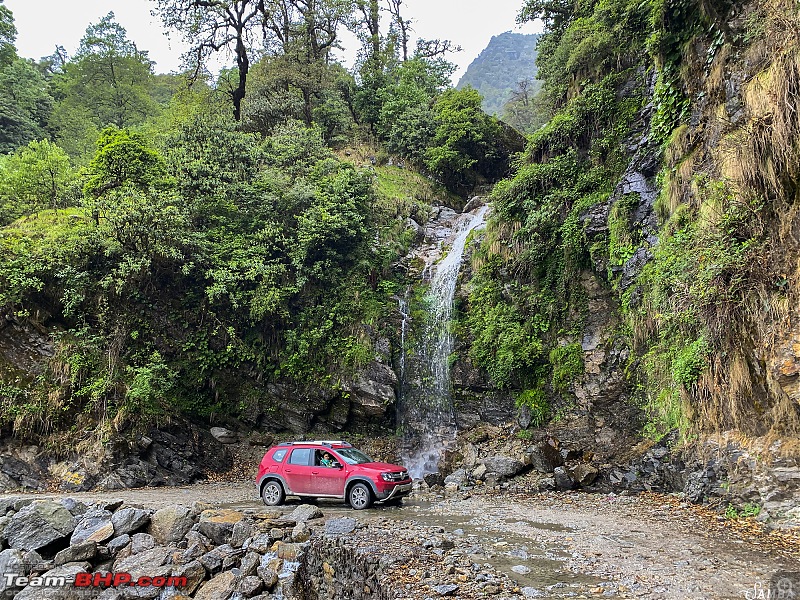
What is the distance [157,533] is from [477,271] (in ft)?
38.3

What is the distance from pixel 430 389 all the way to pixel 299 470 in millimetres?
6267

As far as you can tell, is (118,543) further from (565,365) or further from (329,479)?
(565,365)

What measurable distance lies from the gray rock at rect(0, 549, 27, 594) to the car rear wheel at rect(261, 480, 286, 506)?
13.4 ft

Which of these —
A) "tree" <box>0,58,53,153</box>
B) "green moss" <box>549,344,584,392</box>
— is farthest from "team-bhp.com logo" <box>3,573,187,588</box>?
"tree" <box>0,58,53,153</box>

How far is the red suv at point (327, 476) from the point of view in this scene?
9.23 meters

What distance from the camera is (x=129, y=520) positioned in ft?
26.3

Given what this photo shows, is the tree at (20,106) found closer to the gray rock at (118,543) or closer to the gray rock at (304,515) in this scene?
the gray rock at (118,543)

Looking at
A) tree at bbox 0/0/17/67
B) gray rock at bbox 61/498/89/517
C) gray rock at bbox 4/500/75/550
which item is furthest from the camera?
tree at bbox 0/0/17/67

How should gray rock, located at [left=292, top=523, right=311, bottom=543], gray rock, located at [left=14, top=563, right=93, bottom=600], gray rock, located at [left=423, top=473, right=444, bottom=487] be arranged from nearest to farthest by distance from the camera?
gray rock, located at [left=14, top=563, right=93, bottom=600] → gray rock, located at [left=292, top=523, right=311, bottom=543] → gray rock, located at [left=423, top=473, right=444, bottom=487]

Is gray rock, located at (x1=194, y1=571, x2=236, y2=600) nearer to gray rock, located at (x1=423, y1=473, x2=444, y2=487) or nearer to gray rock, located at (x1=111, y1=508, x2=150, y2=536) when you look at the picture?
gray rock, located at (x1=111, y1=508, x2=150, y2=536)

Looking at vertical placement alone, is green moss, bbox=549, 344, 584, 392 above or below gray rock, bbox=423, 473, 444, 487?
above

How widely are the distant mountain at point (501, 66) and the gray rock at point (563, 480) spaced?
7661 cm

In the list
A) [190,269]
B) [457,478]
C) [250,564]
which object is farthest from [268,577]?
[190,269]

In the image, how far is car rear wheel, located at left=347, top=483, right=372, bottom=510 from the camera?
919 cm
